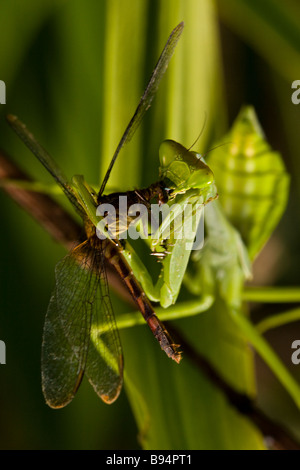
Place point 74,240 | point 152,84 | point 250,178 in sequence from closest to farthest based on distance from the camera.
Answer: point 152,84 → point 74,240 → point 250,178

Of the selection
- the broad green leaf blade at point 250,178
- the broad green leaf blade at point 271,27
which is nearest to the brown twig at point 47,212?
the broad green leaf blade at point 250,178

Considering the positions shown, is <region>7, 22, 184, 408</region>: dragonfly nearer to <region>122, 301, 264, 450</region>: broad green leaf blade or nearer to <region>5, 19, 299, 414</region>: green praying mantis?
<region>5, 19, 299, 414</region>: green praying mantis

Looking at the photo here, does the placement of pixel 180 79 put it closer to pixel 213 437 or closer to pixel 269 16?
pixel 269 16

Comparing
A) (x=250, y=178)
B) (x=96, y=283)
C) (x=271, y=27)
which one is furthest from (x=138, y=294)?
(x=271, y=27)

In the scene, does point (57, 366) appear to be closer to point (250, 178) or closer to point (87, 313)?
point (87, 313)

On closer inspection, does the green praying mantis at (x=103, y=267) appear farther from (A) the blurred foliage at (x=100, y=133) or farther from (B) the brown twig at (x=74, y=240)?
(A) the blurred foliage at (x=100, y=133)
